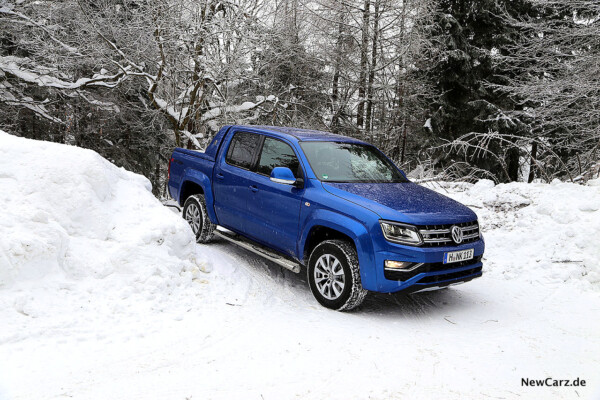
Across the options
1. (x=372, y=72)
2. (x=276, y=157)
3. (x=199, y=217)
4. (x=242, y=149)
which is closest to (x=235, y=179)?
(x=242, y=149)

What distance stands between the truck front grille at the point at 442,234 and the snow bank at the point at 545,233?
191 cm

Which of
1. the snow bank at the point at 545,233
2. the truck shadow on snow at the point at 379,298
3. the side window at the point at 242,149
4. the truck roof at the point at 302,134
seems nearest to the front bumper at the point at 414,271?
the truck shadow on snow at the point at 379,298

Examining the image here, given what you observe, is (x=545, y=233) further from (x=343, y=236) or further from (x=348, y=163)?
(x=343, y=236)

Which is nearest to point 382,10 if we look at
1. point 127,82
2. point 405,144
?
point 405,144

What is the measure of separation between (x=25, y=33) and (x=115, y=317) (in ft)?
38.9

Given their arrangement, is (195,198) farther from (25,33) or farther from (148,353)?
(25,33)

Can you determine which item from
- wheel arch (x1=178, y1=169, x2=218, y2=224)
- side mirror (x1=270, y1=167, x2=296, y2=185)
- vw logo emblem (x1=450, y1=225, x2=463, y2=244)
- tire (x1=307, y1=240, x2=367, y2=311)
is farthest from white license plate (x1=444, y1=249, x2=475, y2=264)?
wheel arch (x1=178, y1=169, x2=218, y2=224)

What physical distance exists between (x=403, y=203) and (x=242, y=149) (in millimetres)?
2631

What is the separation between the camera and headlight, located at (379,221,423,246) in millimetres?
4609

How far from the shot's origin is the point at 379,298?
564cm

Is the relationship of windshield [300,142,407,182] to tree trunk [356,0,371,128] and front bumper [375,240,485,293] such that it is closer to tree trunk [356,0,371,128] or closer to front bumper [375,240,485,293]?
front bumper [375,240,485,293]

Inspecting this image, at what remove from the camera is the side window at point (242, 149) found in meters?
6.39

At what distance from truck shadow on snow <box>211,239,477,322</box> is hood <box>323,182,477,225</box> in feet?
3.52

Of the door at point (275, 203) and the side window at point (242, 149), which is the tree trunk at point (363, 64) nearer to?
the side window at point (242, 149)
